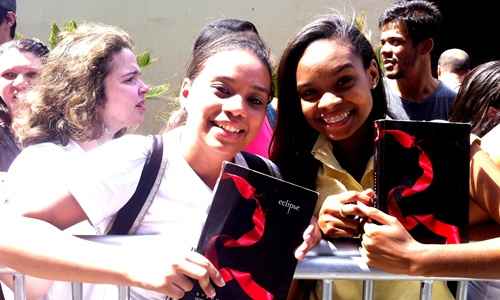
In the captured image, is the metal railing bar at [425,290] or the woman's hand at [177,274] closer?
the woman's hand at [177,274]

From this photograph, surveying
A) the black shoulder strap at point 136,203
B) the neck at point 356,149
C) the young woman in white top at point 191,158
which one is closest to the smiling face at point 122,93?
the young woman in white top at point 191,158

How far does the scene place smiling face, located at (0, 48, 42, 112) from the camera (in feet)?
9.50

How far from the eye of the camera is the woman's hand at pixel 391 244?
151cm

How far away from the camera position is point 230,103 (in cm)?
171

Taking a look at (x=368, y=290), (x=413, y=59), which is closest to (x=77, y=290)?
(x=368, y=290)

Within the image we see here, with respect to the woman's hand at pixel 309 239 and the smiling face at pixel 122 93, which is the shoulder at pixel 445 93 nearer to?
the smiling face at pixel 122 93

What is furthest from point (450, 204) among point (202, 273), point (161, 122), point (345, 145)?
point (161, 122)

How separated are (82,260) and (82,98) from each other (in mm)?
1098

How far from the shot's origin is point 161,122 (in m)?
8.73

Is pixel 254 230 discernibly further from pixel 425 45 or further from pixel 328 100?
pixel 425 45

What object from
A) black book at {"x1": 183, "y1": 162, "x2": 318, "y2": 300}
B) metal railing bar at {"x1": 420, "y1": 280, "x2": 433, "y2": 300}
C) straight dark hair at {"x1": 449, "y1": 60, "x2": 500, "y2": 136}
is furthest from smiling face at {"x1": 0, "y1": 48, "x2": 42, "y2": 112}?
metal railing bar at {"x1": 420, "y1": 280, "x2": 433, "y2": 300}

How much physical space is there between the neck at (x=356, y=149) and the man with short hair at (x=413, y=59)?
6.22 ft

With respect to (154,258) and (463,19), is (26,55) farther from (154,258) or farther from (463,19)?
(463,19)

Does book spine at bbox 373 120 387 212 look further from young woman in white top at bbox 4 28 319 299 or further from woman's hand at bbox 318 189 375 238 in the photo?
young woman in white top at bbox 4 28 319 299
